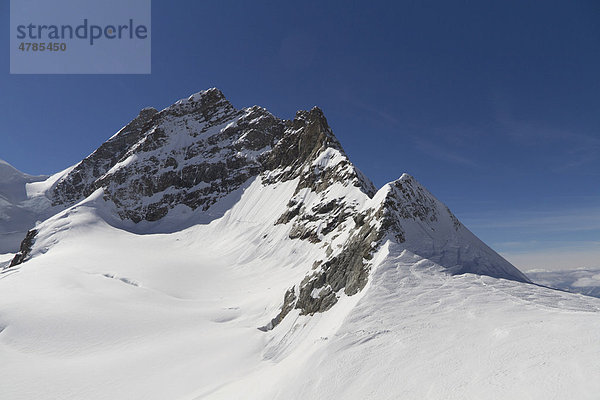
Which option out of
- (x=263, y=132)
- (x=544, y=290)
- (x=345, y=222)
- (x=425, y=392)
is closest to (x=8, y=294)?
(x=345, y=222)

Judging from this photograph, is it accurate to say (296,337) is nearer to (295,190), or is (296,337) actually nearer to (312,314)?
(312,314)

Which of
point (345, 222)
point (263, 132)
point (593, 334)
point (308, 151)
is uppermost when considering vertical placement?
point (263, 132)

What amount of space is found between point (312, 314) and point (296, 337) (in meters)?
1.70

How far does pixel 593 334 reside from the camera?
9.02 m

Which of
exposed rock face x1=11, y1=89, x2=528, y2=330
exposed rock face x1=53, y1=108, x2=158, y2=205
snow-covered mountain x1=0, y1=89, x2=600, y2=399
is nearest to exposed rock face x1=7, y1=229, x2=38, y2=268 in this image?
exposed rock face x1=11, y1=89, x2=528, y2=330

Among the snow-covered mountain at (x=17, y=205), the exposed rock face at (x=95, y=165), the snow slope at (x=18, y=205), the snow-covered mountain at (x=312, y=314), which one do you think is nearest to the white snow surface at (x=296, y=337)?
the snow-covered mountain at (x=312, y=314)

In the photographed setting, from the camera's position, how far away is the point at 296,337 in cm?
1781

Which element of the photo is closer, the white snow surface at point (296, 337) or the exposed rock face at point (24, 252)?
the white snow surface at point (296, 337)

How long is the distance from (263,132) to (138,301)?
73.4 m

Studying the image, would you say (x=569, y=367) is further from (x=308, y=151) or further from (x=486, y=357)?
(x=308, y=151)

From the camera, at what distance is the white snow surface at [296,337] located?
29.8 ft

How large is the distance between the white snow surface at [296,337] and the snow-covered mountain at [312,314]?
0.28ft

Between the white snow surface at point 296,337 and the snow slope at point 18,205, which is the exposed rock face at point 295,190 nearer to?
the white snow surface at point 296,337

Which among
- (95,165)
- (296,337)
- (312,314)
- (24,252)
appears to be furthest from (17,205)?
(312,314)
